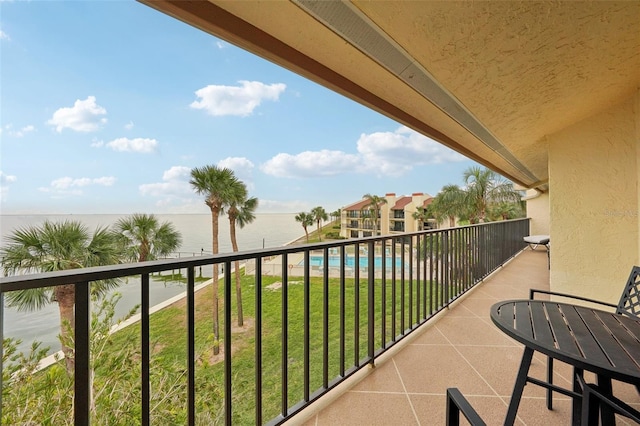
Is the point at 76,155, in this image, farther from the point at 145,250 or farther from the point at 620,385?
the point at 620,385

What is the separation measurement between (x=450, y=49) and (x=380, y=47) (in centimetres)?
45

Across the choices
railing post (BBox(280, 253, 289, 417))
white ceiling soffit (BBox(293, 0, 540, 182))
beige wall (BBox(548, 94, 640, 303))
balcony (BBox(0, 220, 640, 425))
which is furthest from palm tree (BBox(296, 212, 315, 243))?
railing post (BBox(280, 253, 289, 417))

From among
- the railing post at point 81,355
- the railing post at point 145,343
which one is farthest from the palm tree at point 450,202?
the railing post at point 81,355

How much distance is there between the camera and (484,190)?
1293cm

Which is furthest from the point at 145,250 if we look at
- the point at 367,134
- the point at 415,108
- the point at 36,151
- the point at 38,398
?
the point at 367,134

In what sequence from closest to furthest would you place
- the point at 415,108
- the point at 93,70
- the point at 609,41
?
the point at 609,41, the point at 415,108, the point at 93,70

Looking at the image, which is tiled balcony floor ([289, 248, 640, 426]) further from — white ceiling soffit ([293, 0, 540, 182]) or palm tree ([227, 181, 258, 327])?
palm tree ([227, 181, 258, 327])

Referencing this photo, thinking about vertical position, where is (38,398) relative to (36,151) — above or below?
below

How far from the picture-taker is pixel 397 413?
163 cm

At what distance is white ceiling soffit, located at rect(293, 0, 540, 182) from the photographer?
1.35m

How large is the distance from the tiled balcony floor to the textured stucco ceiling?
6.88 feet

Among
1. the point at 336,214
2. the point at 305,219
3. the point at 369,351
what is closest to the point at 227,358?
the point at 369,351

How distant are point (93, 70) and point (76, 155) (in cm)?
456

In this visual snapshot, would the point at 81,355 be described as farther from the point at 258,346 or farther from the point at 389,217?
the point at 389,217
